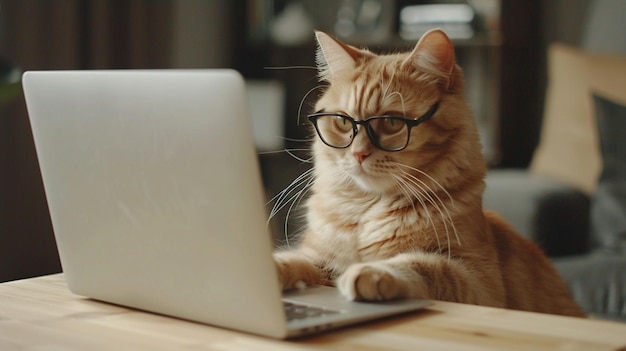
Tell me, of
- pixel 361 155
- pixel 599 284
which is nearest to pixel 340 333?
pixel 361 155

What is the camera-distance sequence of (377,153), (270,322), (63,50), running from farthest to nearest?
(63,50)
(377,153)
(270,322)

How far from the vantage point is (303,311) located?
921 millimetres

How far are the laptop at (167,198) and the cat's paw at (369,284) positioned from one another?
0.02m

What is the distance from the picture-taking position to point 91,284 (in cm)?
103

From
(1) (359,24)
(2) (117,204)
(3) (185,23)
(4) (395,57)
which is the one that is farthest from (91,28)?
(2) (117,204)

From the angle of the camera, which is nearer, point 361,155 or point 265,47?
point 361,155

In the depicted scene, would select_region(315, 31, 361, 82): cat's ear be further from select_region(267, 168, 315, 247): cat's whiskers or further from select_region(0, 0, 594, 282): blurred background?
select_region(0, 0, 594, 282): blurred background

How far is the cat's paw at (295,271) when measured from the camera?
1.07 meters

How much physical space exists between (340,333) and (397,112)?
1.33ft

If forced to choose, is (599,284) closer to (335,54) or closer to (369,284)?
(335,54)

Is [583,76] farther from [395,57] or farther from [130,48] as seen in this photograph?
[130,48]

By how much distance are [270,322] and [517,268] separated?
0.64 metres

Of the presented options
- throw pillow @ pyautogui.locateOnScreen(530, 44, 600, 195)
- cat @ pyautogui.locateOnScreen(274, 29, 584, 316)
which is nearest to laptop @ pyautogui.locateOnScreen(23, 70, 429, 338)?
cat @ pyautogui.locateOnScreen(274, 29, 584, 316)

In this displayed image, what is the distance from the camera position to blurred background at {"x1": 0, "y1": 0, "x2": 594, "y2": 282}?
3217 millimetres
